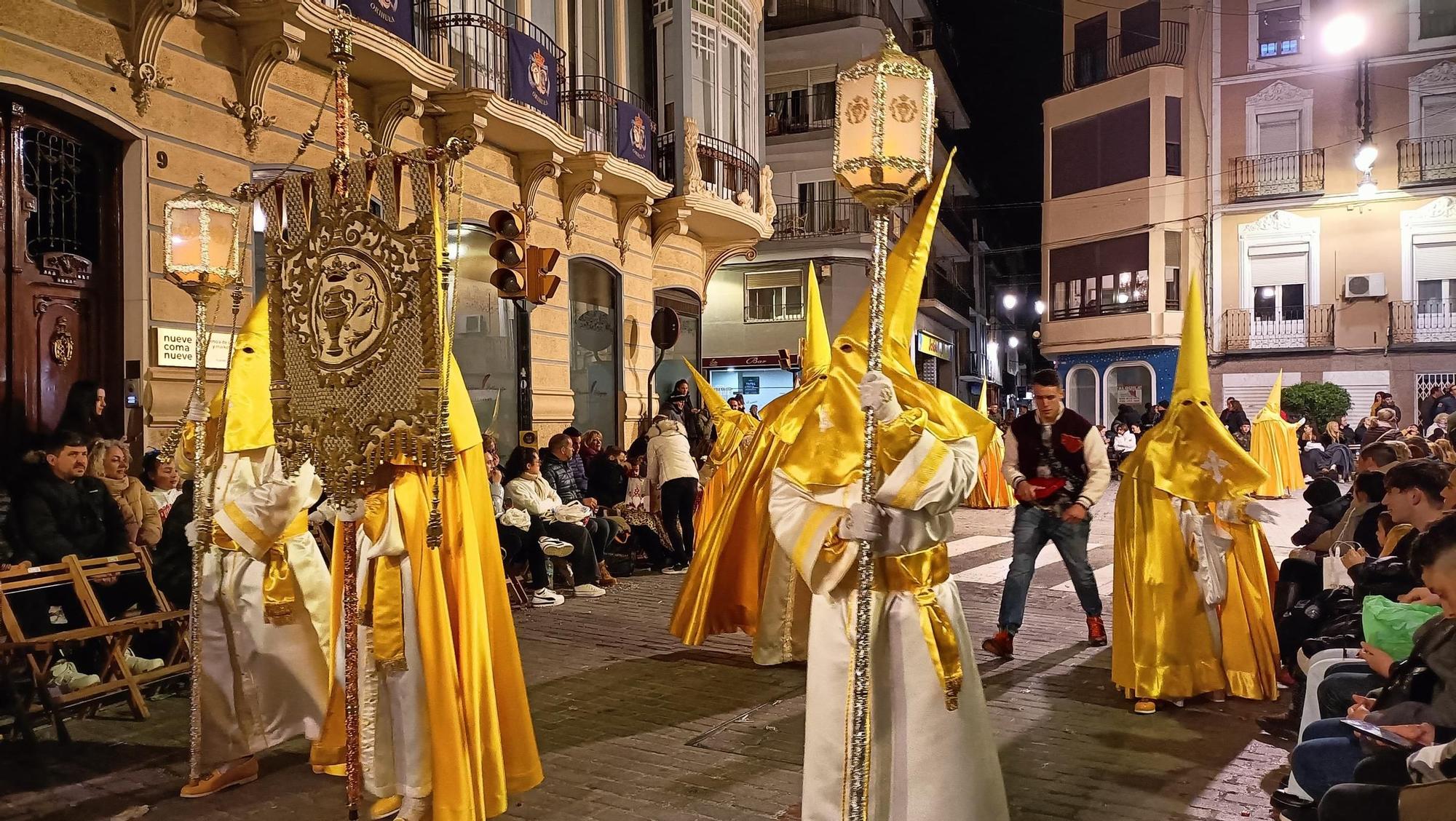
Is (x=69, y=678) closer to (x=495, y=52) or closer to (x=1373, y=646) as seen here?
(x=1373, y=646)

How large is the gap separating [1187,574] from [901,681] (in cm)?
282

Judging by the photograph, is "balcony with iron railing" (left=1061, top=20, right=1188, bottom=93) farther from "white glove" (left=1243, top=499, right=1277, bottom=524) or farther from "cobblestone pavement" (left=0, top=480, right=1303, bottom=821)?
"cobblestone pavement" (left=0, top=480, right=1303, bottom=821)

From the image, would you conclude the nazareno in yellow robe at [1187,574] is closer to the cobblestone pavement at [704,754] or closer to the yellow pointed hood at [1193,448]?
the yellow pointed hood at [1193,448]

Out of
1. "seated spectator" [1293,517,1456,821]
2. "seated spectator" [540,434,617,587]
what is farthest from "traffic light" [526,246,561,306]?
"seated spectator" [1293,517,1456,821]

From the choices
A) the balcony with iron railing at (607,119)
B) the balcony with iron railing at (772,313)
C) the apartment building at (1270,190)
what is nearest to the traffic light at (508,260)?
the balcony with iron railing at (607,119)

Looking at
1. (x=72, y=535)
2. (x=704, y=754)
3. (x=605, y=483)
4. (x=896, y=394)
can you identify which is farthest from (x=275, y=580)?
(x=605, y=483)

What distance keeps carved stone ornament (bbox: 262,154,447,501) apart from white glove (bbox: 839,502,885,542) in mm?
1632

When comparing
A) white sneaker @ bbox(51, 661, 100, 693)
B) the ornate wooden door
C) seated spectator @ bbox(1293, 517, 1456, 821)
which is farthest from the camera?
the ornate wooden door

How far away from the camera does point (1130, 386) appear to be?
30.7m

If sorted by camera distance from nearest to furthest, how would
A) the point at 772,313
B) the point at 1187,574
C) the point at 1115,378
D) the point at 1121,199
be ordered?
1. the point at 1187,574
2. the point at 772,313
3. the point at 1121,199
4. the point at 1115,378

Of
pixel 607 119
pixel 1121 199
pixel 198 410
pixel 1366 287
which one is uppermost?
pixel 1121 199

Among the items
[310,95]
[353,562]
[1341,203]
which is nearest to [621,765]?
[353,562]

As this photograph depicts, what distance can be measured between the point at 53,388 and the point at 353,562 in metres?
→ 5.46

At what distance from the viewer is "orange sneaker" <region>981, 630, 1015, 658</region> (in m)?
6.68
